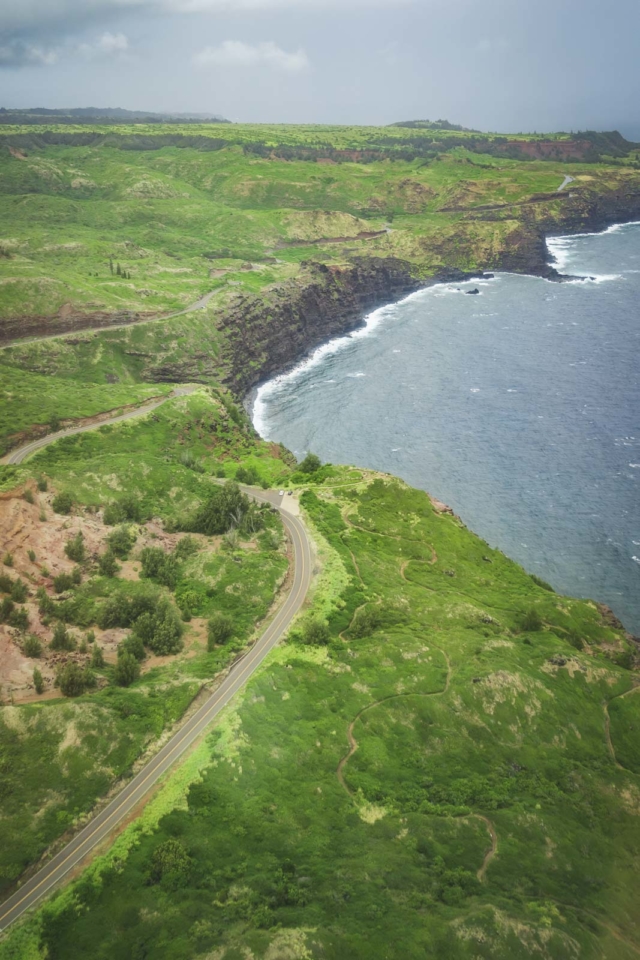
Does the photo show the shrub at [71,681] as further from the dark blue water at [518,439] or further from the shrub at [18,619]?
the dark blue water at [518,439]

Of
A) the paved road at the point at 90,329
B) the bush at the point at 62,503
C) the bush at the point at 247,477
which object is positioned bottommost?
the bush at the point at 247,477

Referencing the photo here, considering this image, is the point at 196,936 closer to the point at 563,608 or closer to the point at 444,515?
the point at 563,608

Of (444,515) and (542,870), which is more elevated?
(444,515)

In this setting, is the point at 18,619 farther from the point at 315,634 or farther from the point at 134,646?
the point at 315,634

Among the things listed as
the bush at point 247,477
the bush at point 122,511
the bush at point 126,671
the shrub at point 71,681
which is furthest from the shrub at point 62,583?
the bush at point 247,477

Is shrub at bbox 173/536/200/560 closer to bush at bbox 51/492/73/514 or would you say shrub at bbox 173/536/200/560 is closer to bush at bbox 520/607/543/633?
bush at bbox 51/492/73/514

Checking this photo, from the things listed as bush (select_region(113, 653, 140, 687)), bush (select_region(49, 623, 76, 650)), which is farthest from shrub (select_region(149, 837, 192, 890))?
bush (select_region(49, 623, 76, 650))

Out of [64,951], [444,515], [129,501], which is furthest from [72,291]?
[64,951]
